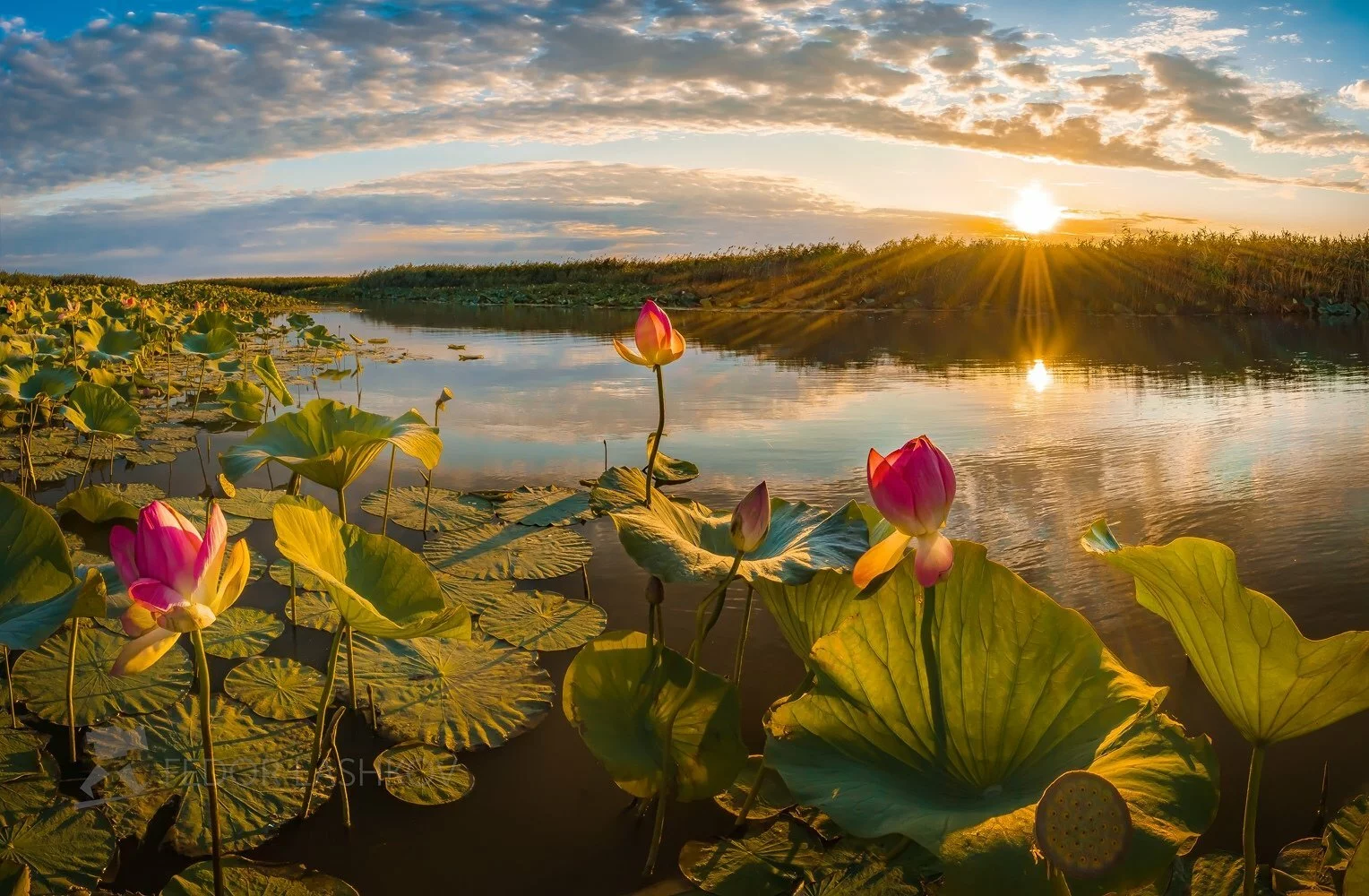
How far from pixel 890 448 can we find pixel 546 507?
6.31 feet

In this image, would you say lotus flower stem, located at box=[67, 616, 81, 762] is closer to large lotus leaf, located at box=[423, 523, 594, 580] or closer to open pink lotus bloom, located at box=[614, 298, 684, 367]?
large lotus leaf, located at box=[423, 523, 594, 580]

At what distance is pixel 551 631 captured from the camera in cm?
208

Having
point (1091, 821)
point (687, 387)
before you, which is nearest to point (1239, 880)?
point (1091, 821)

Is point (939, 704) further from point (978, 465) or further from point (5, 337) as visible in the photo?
point (5, 337)

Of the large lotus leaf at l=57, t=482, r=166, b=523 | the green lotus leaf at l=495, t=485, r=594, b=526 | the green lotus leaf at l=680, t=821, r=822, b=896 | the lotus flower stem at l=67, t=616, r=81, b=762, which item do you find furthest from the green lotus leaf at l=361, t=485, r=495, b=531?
the green lotus leaf at l=680, t=821, r=822, b=896

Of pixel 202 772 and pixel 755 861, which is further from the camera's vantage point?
pixel 202 772

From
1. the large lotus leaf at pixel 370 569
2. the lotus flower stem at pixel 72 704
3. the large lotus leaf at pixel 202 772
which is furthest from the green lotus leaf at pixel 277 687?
the large lotus leaf at pixel 370 569

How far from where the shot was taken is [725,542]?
149 centimetres

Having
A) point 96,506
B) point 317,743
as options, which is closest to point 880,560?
point 317,743

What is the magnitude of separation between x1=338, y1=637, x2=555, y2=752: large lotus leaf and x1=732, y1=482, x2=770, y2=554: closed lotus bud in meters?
0.81

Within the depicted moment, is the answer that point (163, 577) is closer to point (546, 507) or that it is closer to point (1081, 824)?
point (1081, 824)

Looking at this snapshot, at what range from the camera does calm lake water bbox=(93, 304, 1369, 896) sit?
1.40 metres

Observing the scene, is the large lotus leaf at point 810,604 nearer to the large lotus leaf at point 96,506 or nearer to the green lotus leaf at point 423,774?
the green lotus leaf at point 423,774

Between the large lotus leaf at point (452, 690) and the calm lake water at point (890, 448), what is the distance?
6cm
